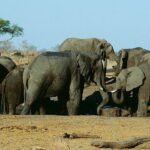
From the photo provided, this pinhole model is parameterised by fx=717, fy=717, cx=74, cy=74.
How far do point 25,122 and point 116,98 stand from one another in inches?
214

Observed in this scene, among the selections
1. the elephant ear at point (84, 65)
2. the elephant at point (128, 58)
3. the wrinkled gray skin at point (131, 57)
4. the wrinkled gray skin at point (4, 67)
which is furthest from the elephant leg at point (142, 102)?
the wrinkled gray skin at point (4, 67)

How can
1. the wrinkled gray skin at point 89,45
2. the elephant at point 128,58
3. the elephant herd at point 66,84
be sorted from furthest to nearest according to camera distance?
the wrinkled gray skin at point 89,45
the elephant at point 128,58
the elephant herd at point 66,84

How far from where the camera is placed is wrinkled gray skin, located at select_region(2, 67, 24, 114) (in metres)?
18.4

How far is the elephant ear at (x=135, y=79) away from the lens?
725 inches

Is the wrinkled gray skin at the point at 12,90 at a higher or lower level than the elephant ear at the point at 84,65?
lower

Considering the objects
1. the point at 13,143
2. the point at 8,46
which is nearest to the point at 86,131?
the point at 13,143

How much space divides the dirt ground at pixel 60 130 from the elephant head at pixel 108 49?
7909 millimetres

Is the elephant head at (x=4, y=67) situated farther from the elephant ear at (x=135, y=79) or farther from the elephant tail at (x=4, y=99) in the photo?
the elephant ear at (x=135, y=79)

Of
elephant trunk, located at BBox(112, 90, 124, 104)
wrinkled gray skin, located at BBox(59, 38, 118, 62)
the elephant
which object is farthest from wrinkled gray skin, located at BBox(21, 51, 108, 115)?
wrinkled gray skin, located at BBox(59, 38, 118, 62)

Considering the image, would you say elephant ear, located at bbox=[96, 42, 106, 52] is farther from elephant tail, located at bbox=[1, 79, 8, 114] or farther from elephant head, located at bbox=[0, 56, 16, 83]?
elephant tail, located at bbox=[1, 79, 8, 114]

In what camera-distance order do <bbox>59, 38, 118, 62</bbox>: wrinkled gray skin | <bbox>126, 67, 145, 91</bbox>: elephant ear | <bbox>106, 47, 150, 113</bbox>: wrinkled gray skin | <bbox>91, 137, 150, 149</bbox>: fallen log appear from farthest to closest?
<bbox>59, 38, 118, 62</bbox>: wrinkled gray skin → <bbox>106, 47, 150, 113</bbox>: wrinkled gray skin → <bbox>126, 67, 145, 91</bbox>: elephant ear → <bbox>91, 137, 150, 149</bbox>: fallen log

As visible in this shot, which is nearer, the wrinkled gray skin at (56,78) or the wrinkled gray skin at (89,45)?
the wrinkled gray skin at (56,78)

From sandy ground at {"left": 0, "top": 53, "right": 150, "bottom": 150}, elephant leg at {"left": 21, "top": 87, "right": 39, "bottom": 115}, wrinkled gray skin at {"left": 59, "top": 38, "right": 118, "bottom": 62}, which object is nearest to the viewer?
sandy ground at {"left": 0, "top": 53, "right": 150, "bottom": 150}

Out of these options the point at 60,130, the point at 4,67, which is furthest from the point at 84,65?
the point at 60,130
